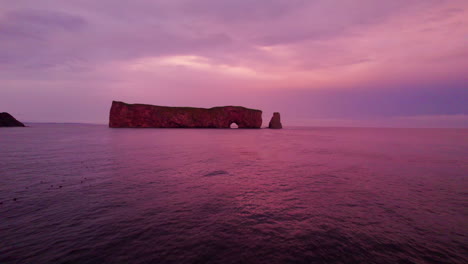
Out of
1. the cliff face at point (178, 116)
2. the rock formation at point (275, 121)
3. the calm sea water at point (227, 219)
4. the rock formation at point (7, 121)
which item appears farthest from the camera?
the rock formation at point (275, 121)

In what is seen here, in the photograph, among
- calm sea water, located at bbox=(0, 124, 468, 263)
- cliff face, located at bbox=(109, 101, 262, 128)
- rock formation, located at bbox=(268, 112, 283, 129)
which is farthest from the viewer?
rock formation, located at bbox=(268, 112, 283, 129)

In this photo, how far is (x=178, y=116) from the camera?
370ft

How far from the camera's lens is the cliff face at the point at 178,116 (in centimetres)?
10025

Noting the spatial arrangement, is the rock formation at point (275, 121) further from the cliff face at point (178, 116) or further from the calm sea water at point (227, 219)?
the calm sea water at point (227, 219)

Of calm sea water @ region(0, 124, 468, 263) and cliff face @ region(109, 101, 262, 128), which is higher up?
cliff face @ region(109, 101, 262, 128)

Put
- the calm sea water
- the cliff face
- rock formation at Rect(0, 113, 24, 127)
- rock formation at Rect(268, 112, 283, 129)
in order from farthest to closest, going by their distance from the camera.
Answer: rock formation at Rect(268, 112, 283, 129) → the cliff face → rock formation at Rect(0, 113, 24, 127) → the calm sea water

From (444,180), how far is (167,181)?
17247 millimetres

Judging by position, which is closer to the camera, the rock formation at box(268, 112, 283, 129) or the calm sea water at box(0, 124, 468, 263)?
the calm sea water at box(0, 124, 468, 263)

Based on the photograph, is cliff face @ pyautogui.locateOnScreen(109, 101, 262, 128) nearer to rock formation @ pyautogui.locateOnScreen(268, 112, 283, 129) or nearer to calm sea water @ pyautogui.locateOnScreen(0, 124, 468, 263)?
rock formation @ pyautogui.locateOnScreen(268, 112, 283, 129)

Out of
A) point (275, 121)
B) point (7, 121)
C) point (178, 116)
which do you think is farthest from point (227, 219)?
point (7, 121)

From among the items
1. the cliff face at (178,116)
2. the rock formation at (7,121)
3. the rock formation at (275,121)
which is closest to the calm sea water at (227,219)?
the cliff face at (178,116)

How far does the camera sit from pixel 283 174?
45.4 feet

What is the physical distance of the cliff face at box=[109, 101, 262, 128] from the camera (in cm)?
10025

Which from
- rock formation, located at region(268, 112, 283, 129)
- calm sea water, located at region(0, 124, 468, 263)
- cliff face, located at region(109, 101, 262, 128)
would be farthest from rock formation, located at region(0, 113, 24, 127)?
rock formation, located at region(268, 112, 283, 129)
